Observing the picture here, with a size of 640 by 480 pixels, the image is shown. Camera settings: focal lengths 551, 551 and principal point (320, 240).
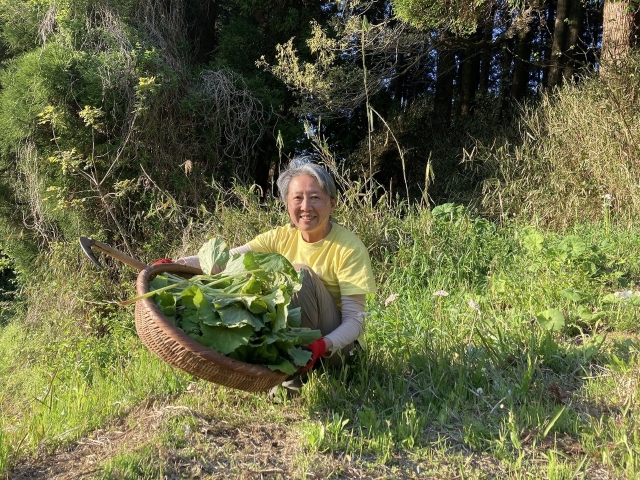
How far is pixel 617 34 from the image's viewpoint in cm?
621

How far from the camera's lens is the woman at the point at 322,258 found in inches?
96.0

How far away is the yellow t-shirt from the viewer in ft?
8.50

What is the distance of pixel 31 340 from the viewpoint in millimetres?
6391

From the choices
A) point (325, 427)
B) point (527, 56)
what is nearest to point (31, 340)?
point (325, 427)

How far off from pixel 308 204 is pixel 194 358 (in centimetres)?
105

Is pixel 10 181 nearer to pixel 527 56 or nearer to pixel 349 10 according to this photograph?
pixel 349 10

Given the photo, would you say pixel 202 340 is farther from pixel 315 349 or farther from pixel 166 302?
pixel 315 349

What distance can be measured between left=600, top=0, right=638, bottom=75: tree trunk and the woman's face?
15.7 feet

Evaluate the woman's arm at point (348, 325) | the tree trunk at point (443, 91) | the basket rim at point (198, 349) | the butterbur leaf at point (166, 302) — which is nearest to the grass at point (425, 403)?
the woman's arm at point (348, 325)

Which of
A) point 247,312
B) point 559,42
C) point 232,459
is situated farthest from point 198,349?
point 559,42

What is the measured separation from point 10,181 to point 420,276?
18.3 ft

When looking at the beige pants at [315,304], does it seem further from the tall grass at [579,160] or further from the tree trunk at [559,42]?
the tree trunk at [559,42]

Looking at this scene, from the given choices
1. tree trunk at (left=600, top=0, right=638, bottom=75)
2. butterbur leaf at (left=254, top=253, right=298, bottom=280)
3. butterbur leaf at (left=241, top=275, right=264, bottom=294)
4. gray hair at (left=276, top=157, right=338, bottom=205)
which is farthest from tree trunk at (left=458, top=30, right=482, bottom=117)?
butterbur leaf at (left=241, top=275, right=264, bottom=294)

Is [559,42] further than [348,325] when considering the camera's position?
Yes
